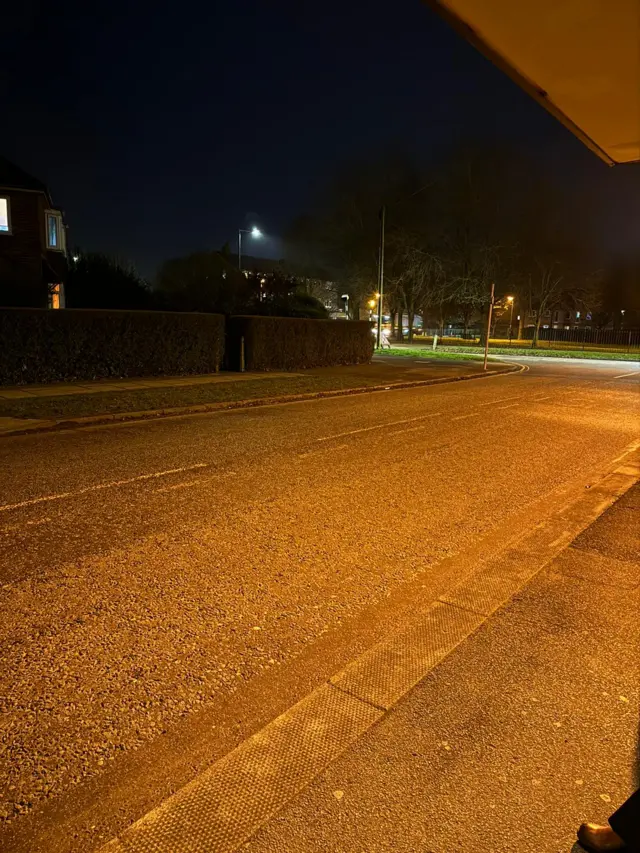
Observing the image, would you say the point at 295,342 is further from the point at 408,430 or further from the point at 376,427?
the point at 408,430

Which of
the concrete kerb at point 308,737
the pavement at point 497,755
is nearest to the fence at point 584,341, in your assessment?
the concrete kerb at point 308,737

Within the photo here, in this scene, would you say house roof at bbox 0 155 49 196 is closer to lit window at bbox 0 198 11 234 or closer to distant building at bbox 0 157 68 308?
distant building at bbox 0 157 68 308

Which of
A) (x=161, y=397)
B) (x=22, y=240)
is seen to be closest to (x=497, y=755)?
(x=161, y=397)

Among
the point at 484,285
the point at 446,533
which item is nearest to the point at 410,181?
the point at 484,285

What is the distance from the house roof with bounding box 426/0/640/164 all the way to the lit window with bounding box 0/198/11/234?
87.0ft

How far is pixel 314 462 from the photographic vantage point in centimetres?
804

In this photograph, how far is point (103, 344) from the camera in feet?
53.9

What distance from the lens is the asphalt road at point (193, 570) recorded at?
2.69 metres

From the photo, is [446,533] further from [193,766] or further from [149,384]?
[149,384]

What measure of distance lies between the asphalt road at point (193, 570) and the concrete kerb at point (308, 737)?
4.2 inches

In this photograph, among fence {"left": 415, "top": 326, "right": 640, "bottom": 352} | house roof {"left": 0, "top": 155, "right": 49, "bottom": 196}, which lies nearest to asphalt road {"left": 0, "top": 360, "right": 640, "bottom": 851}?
house roof {"left": 0, "top": 155, "right": 49, "bottom": 196}

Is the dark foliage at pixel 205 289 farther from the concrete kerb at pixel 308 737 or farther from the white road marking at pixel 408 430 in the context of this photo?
the concrete kerb at pixel 308 737

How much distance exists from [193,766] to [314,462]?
5.56 metres

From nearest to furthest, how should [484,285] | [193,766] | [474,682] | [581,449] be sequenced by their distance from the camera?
[193,766] < [474,682] < [581,449] < [484,285]
